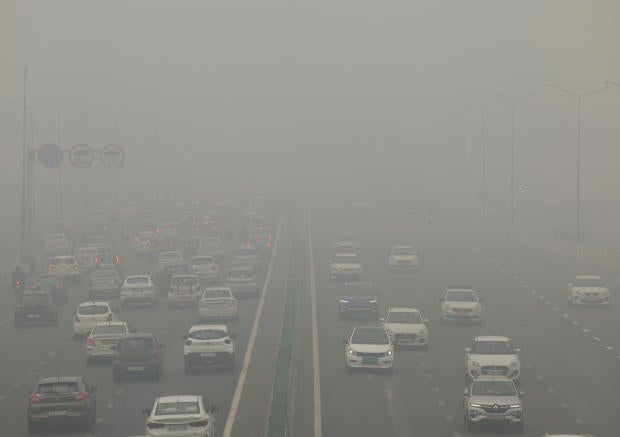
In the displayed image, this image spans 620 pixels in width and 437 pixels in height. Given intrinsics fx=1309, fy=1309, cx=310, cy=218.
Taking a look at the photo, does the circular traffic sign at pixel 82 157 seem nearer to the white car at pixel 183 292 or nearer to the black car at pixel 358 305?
the white car at pixel 183 292

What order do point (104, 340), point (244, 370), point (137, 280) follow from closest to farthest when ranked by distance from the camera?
point (244, 370), point (104, 340), point (137, 280)

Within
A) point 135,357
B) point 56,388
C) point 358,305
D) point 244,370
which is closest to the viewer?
point 56,388

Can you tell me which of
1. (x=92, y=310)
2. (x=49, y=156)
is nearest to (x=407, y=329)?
(x=92, y=310)

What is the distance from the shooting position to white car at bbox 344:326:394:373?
38.9 metres

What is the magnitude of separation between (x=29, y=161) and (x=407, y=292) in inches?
1094

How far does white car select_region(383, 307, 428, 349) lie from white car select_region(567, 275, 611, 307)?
51.9 feet

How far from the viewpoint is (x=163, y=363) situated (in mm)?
40469

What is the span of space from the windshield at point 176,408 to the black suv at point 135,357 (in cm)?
1057

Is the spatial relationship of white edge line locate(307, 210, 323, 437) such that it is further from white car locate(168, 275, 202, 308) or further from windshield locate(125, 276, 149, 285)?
windshield locate(125, 276, 149, 285)

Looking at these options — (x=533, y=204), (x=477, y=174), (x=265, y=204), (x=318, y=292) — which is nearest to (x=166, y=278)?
(x=318, y=292)

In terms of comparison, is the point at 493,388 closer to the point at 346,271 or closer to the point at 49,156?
the point at 346,271

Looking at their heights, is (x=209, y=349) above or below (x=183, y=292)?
below

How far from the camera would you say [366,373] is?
3944 centimetres

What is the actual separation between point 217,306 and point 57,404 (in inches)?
853
